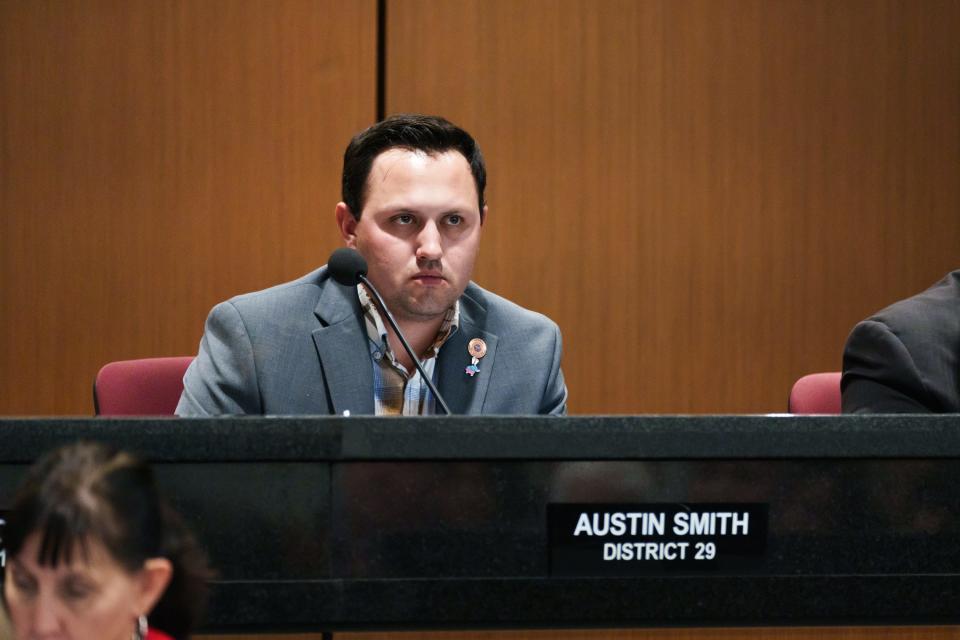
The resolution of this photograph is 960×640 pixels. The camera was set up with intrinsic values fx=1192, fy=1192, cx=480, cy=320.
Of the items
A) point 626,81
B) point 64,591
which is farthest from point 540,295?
point 64,591

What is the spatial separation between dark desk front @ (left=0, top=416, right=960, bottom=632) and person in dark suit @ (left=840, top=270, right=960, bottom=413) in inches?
29.2

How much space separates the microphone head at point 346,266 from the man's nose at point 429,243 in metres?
0.32

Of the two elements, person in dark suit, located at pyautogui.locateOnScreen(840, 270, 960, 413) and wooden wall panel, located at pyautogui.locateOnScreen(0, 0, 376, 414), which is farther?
wooden wall panel, located at pyautogui.locateOnScreen(0, 0, 376, 414)

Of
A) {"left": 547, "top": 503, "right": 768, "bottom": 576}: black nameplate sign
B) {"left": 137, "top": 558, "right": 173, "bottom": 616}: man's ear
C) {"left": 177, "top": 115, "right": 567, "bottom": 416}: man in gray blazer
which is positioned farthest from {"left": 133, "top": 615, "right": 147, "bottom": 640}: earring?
{"left": 177, "top": 115, "right": 567, "bottom": 416}: man in gray blazer

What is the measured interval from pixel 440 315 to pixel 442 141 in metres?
0.34

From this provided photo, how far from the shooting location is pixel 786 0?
12.7ft

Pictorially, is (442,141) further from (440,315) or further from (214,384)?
(214,384)

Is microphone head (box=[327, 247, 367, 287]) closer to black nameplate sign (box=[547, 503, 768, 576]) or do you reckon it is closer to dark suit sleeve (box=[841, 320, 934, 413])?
black nameplate sign (box=[547, 503, 768, 576])

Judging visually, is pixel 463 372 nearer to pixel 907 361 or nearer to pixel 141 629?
pixel 907 361

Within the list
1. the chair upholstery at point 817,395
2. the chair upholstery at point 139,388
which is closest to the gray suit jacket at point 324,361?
the chair upholstery at point 139,388

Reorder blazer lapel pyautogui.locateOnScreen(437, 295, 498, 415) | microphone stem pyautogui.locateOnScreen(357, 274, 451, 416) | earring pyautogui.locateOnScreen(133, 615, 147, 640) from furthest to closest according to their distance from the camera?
blazer lapel pyautogui.locateOnScreen(437, 295, 498, 415) < microphone stem pyautogui.locateOnScreen(357, 274, 451, 416) < earring pyautogui.locateOnScreen(133, 615, 147, 640)

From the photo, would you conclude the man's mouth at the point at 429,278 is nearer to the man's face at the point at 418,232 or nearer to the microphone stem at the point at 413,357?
the man's face at the point at 418,232

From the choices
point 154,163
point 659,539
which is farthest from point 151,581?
point 154,163

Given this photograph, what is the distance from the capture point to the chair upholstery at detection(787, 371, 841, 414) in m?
2.51
